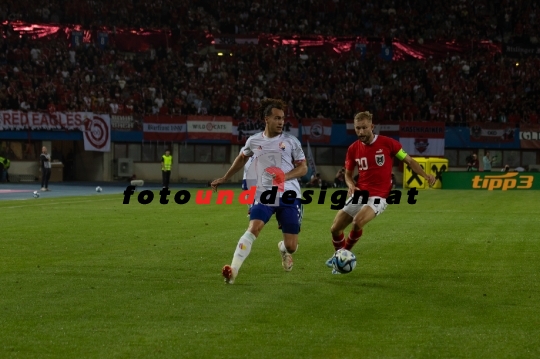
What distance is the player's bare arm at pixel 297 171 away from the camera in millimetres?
10953

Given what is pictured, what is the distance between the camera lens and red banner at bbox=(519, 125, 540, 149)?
4997 cm

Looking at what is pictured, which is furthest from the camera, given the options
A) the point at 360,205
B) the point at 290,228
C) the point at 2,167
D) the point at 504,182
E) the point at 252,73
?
the point at 252,73

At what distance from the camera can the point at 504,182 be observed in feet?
142

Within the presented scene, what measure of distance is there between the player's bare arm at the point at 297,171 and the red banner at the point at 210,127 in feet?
126

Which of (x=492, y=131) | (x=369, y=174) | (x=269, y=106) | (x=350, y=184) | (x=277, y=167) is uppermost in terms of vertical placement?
(x=492, y=131)

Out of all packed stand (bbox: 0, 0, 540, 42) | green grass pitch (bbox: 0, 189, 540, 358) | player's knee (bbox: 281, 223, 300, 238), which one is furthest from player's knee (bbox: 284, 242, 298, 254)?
packed stand (bbox: 0, 0, 540, 42)

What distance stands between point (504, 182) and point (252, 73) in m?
17.0

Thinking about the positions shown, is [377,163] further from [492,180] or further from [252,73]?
[252,73]

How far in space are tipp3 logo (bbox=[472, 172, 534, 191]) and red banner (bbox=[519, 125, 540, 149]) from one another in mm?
7036

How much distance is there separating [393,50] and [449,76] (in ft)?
14.0

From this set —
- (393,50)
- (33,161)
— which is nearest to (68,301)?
(33,161)

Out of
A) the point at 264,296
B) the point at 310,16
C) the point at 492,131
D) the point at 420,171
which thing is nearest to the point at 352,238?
the point at 420,171

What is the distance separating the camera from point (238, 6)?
192 feet

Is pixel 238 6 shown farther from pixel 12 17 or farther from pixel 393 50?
pixel 12 17
